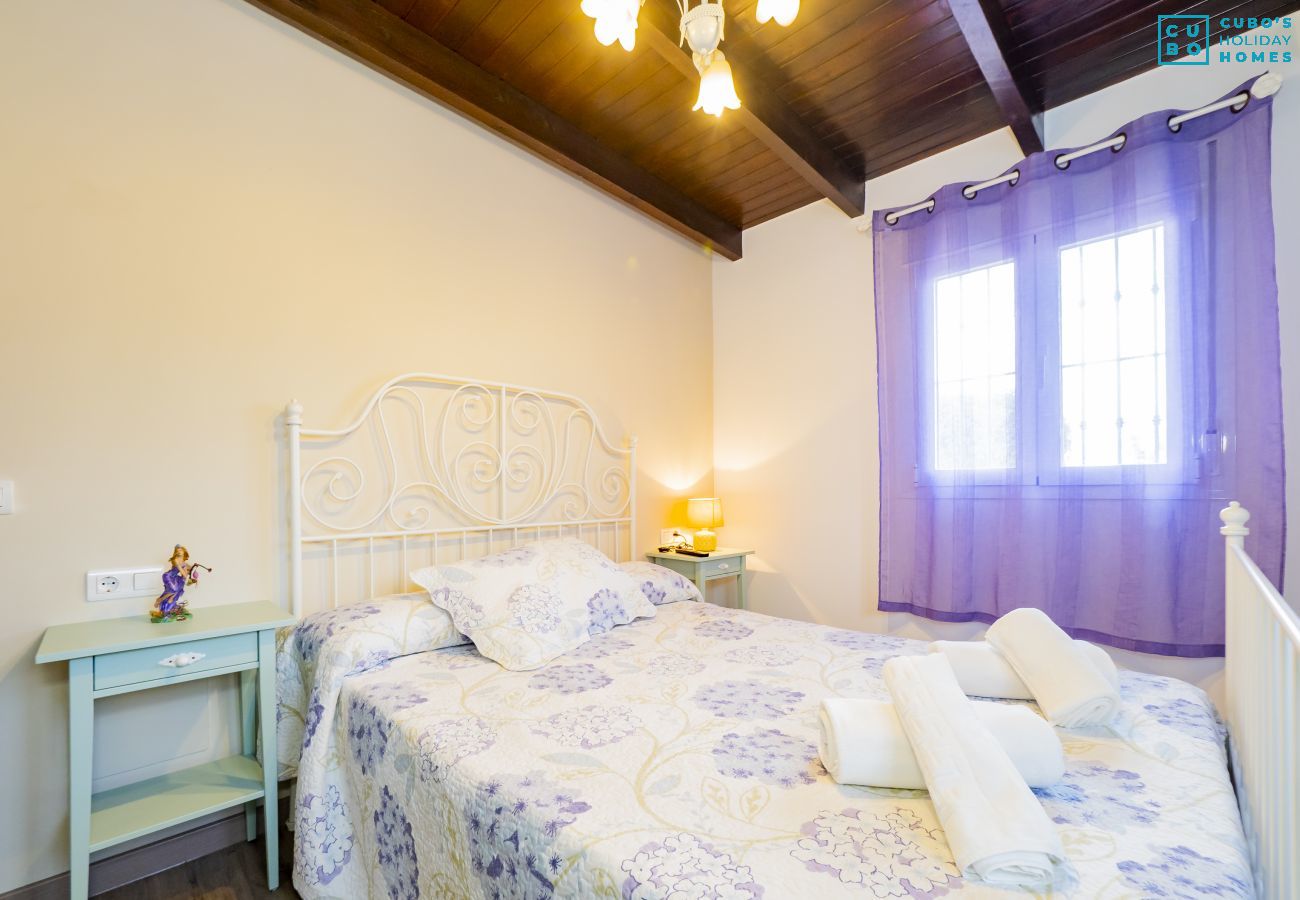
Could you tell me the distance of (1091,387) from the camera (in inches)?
86.7

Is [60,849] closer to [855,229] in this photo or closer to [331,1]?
[331,1]

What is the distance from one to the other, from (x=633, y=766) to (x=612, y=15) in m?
1.52

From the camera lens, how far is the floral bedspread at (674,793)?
0.80m

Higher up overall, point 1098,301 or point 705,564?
point 1098,301

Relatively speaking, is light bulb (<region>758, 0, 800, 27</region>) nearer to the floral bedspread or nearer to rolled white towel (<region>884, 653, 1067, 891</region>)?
rolled white towel (<region>884, 653, 1067, 891</region>)

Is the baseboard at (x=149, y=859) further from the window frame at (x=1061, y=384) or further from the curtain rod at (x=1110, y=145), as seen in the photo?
the curtain rod at (x=1110, y=145)

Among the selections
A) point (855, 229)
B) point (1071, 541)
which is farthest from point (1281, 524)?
point (855, 229)

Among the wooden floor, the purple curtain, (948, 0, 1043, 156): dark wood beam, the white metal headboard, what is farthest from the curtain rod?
the wooden floor

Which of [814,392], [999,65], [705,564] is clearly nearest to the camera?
[999,65]

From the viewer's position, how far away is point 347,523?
2.10 meters

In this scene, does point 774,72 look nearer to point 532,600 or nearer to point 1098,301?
point 1098,301

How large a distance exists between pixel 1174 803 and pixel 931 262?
7.59 feet

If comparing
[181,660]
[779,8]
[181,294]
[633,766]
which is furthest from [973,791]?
[181,294]

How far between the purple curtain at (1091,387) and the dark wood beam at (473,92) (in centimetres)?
122
